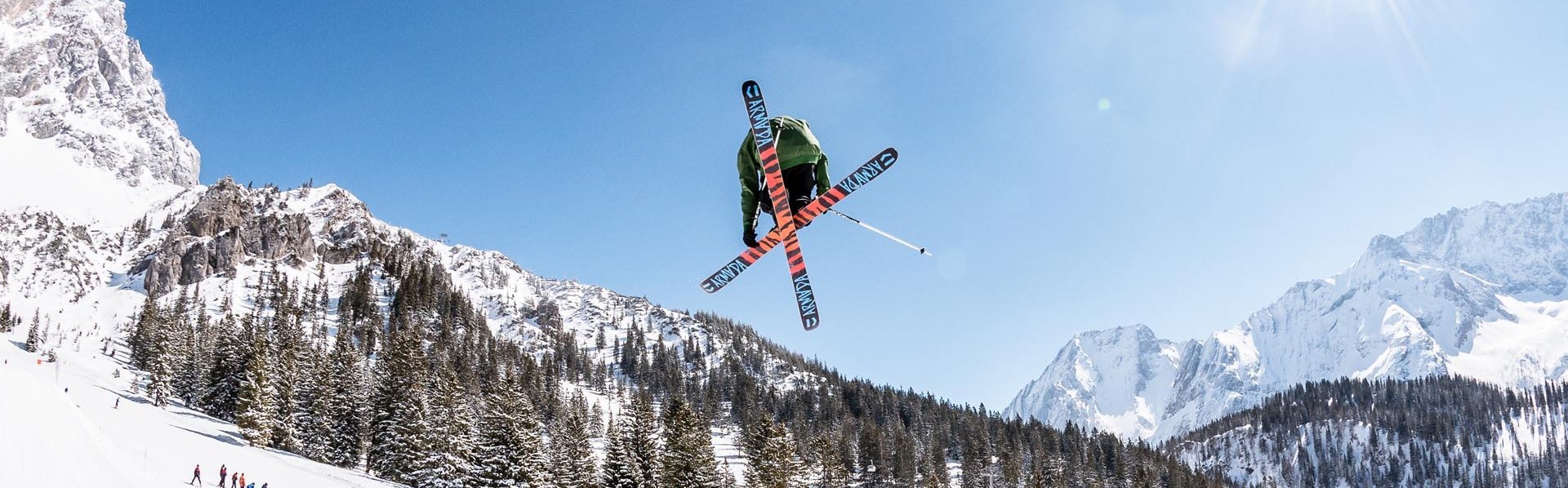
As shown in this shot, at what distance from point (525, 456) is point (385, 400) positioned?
1596 cm

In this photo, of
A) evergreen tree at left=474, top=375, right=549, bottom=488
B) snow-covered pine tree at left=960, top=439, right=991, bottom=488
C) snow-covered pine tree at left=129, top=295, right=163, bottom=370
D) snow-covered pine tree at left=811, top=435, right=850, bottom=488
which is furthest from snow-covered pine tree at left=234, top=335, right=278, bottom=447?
snow-covered pine tree at left=960, top=439, right=991, bottom=488

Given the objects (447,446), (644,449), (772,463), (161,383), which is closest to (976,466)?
(772,463)

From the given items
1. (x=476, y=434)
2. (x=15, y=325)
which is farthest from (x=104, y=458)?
(x=15, y=325)

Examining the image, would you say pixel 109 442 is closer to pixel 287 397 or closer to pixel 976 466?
pixel 287 397

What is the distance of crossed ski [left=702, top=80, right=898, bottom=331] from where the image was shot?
11062 millimetres

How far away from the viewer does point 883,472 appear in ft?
372

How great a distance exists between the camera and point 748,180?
11836mm

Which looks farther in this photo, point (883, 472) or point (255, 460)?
point (883, 472)

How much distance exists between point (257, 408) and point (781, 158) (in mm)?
65309

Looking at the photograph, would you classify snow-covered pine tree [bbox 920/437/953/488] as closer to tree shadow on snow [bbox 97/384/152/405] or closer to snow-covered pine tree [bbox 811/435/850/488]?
snow-covered pine tree [bbox 811/435/850/488]

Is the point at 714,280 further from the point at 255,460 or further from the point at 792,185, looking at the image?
the point at 255,460

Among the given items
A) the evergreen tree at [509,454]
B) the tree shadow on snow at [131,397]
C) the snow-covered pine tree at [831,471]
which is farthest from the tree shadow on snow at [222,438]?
the snow-covered pine tree at [831,471]

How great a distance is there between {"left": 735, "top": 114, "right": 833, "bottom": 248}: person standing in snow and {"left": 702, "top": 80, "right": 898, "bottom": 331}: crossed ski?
0.38ft

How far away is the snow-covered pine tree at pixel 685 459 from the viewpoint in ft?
160
